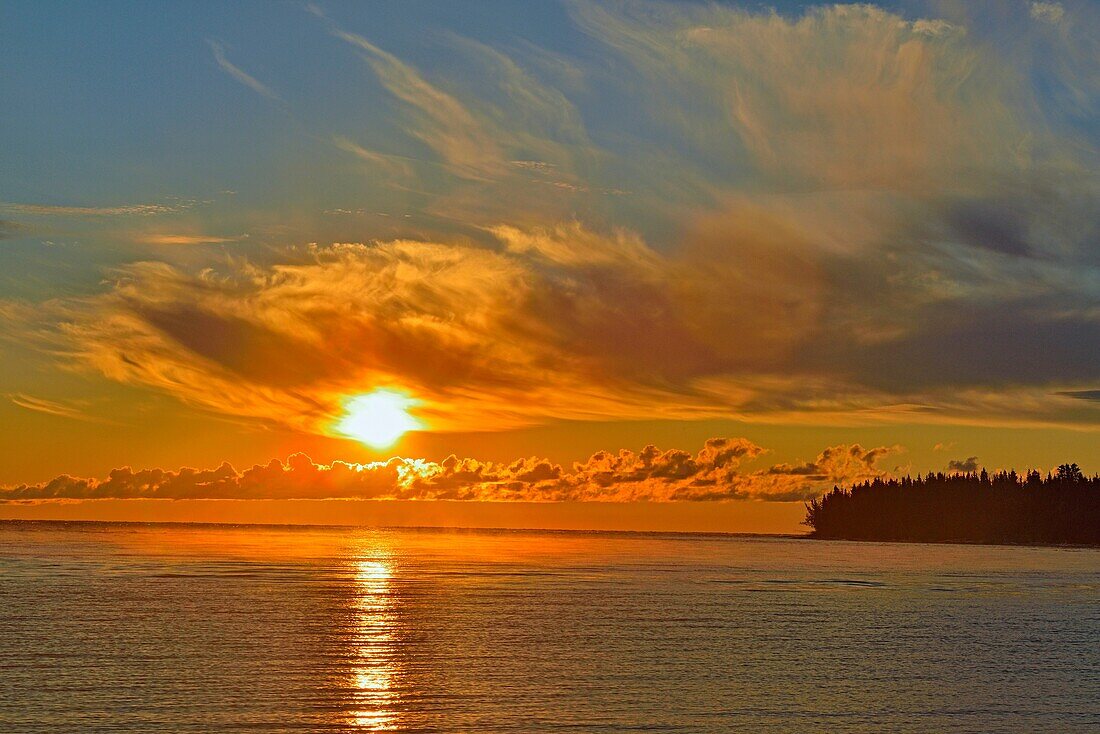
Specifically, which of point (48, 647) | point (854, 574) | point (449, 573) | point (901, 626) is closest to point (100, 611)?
point (48, 647)

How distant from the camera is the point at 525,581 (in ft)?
381

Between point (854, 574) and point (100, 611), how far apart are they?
98406mm

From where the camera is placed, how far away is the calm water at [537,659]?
3634cm

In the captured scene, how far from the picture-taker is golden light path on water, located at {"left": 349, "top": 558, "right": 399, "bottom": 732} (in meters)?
35.2

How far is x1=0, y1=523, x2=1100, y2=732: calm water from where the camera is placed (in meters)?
36.3

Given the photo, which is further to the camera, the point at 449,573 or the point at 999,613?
the point at 449,573

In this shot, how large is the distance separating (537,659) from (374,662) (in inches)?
291

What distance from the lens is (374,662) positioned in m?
49.1

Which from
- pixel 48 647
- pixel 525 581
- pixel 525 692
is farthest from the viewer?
pixel 525 581

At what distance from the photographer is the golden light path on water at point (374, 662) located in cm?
3525

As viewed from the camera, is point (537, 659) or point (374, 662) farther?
point (537, 659)

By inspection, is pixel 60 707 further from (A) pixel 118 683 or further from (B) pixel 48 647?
(B) pixel 48 647

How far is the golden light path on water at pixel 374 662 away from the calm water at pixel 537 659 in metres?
0.17

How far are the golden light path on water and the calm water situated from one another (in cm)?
17
